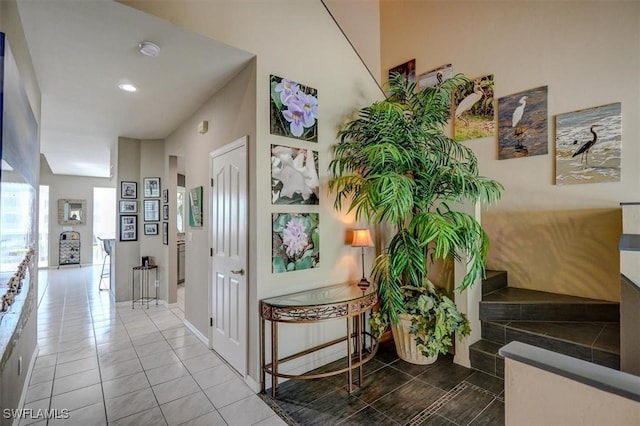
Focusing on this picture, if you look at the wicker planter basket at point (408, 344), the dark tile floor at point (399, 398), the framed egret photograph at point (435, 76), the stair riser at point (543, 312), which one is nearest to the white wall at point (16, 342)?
the dark tile floor at point (399, 398)

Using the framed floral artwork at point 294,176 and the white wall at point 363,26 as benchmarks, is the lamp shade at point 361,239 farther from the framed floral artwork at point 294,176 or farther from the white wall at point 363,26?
the white wall at point 363,26

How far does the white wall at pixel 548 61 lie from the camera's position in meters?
2.92

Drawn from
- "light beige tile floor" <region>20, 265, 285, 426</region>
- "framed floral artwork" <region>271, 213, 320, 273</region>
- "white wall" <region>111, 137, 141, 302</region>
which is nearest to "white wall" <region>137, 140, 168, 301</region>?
"white wall" <region>111, 137, 141, 302</region>

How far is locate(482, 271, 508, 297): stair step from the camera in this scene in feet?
10.7

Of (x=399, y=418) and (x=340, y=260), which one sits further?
(x=340, y=260)

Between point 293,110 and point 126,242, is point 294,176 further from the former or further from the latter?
point 126,242

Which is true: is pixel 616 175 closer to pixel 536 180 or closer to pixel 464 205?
pixel 536 180

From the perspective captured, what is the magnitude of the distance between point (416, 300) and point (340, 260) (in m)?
0.84

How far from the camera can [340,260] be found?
316 centimetres

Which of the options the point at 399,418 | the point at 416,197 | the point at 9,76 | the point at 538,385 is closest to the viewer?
the point at 538,385

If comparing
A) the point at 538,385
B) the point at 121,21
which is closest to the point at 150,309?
the point at 121,21

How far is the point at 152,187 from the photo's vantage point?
522cm

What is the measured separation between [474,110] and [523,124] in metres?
0.64

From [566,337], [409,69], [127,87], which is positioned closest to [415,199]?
[566,337]
